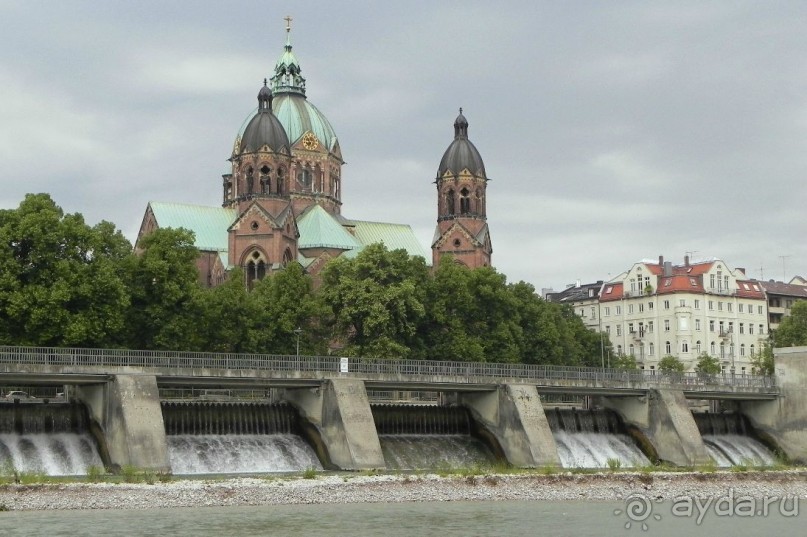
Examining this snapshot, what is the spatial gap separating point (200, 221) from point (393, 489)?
79.3 m

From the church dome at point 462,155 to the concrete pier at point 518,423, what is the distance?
60.9 meters

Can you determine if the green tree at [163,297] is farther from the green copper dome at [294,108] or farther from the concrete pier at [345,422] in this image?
the green copper dome at [294,108]

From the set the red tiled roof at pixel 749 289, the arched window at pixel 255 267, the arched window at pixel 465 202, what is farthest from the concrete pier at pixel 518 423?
the red tiled roof at pixel 749 289

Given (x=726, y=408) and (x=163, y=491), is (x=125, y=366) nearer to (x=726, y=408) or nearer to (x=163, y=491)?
(x=163, y=491)

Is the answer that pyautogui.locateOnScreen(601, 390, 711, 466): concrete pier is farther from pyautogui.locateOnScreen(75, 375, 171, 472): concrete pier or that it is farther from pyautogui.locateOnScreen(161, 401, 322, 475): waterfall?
pyautogui.locateOnScreen(75, 375, 171, 472): concrete pier

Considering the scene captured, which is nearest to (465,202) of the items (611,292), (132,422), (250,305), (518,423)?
(611,292)

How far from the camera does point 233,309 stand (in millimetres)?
77188

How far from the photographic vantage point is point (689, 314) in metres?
127

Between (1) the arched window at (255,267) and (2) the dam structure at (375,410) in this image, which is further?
(1) the arched window at (255,267)

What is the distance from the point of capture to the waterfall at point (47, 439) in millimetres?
52812

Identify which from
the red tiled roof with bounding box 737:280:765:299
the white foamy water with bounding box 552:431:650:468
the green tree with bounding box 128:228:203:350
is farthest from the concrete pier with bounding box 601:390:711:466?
the red tiled roof with bounding box 737:280:765:299

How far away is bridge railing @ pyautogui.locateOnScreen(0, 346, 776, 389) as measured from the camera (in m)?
56.3

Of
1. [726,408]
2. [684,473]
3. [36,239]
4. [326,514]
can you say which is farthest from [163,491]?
[726,408]

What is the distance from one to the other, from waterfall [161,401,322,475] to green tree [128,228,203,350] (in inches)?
305
